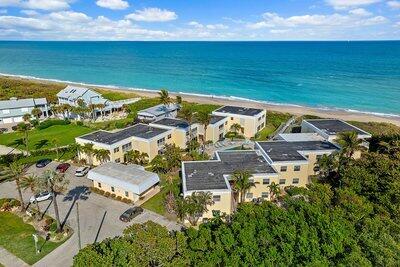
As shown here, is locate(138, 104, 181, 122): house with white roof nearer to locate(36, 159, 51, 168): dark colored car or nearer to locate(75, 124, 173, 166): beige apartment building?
locate(75, 124, 173, 166): beige apartment building

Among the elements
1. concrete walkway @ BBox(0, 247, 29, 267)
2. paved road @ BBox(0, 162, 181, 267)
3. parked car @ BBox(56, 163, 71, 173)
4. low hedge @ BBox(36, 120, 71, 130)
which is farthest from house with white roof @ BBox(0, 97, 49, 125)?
concrete walkway @ BBox(0, 247, 29, 267)

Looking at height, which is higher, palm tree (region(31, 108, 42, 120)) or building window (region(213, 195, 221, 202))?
palm tree (region(31, 108, 42, 120))

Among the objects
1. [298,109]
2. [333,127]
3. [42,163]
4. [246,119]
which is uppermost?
[333,127]

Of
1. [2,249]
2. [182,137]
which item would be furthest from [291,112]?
[2,249]

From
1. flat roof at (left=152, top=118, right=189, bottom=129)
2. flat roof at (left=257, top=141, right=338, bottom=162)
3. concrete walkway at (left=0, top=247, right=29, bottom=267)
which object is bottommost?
concrete walkway at (left=0, top=247, right=29, bottom=267)

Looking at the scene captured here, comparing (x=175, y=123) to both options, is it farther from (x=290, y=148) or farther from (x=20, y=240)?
(x=20, y=240)

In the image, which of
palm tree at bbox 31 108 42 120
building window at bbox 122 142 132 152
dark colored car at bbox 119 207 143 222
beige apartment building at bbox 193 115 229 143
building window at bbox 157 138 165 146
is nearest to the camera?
dark colored car at bbox 119 207 143 222

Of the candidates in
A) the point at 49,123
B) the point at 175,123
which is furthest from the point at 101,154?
the point at 49,123
